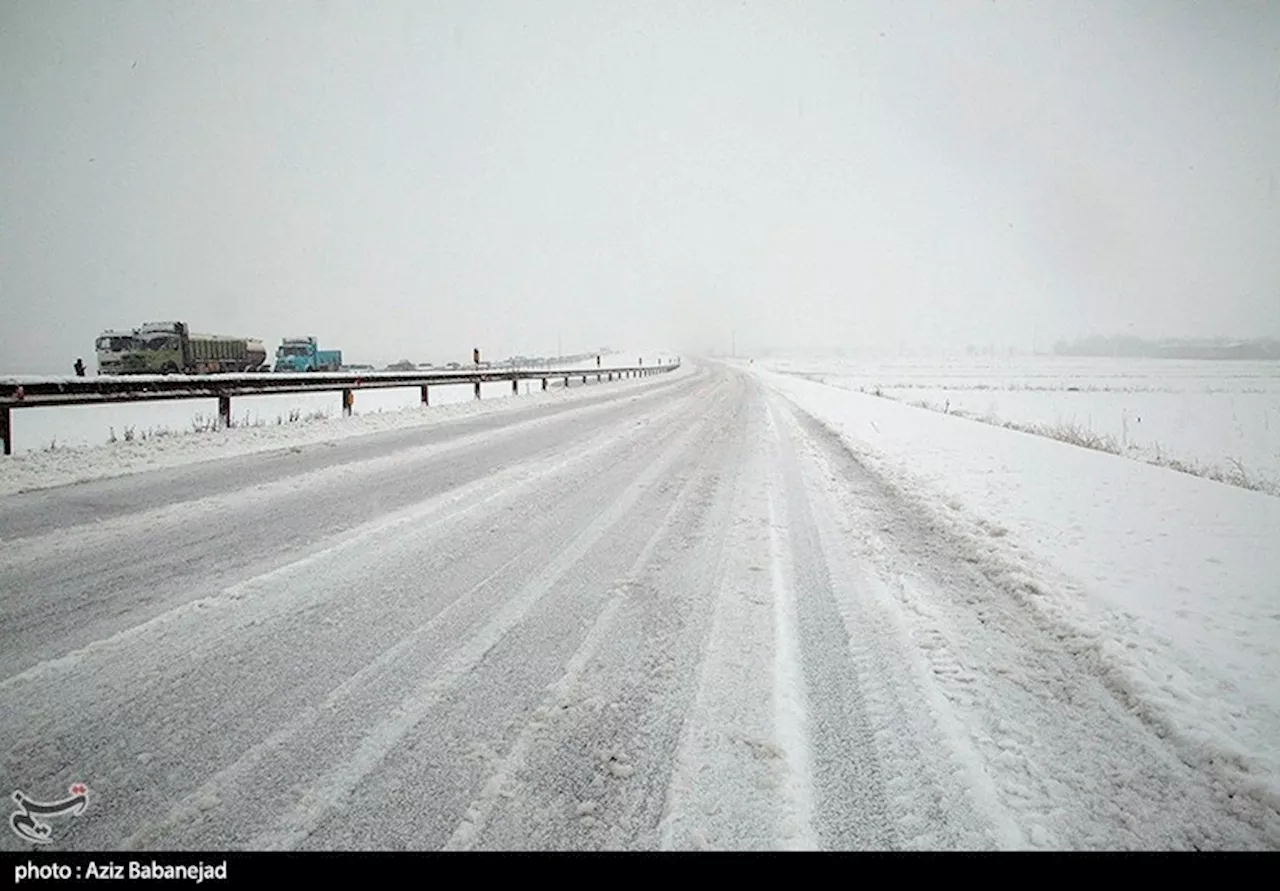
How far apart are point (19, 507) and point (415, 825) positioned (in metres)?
6.28

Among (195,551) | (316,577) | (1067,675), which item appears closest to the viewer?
(1067,675)

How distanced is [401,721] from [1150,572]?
521 centimetres

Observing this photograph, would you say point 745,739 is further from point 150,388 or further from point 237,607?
point 150,388

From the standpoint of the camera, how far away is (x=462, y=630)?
3055 mm

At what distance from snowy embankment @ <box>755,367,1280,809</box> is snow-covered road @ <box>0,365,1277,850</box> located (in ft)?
0.56

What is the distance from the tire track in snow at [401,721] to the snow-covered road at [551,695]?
0.4 inches

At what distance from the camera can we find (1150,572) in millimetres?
4293

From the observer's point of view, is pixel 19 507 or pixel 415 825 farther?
pixel 19 507

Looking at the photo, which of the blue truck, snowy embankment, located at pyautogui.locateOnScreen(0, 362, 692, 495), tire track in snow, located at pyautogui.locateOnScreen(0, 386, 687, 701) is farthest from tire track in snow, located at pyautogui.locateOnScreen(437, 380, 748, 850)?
the blue truck

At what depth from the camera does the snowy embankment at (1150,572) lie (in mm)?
2566

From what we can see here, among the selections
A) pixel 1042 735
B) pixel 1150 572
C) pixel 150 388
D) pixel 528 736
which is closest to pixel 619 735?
pixel 528 736

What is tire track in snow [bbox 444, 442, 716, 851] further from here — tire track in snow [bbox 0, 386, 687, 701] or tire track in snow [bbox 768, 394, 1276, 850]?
tire track in snow [bbox 0, 386, 687, 701]
